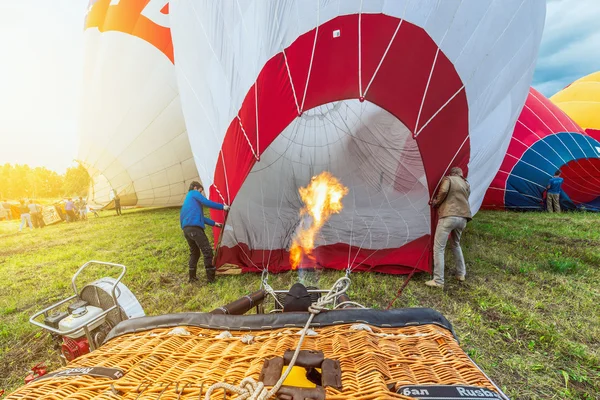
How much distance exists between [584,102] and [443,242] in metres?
11.7

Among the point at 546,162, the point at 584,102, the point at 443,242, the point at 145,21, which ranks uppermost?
the point at 145,21

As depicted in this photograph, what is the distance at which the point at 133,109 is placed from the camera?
8.84 metres

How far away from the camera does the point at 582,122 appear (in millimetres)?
10219

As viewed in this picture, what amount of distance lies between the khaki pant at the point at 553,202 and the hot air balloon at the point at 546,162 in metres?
0.14

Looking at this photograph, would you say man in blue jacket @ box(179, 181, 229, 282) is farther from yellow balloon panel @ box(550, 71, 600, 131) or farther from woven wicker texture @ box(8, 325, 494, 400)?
yellow balloon panel @ box(550, 71, 600, 131)

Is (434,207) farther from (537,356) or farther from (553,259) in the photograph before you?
(553,259)

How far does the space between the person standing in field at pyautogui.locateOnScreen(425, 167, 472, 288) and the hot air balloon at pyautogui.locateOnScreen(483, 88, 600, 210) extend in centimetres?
583

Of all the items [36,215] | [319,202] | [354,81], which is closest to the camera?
[354,81]

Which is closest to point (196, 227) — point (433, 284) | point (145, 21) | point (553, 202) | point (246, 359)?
point (433, 284)

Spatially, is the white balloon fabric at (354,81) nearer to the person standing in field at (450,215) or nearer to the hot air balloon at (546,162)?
the person standing in field at (450,215)

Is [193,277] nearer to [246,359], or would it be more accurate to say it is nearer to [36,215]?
[246,359]

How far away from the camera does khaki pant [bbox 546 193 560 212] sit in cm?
805

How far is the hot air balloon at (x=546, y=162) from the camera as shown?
316 inches

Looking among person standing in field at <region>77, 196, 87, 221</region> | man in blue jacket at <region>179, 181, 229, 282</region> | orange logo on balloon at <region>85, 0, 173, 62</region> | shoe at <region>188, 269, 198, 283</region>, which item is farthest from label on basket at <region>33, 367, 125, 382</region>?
person standing in field at <region>77, 196, 87, 221</region>
